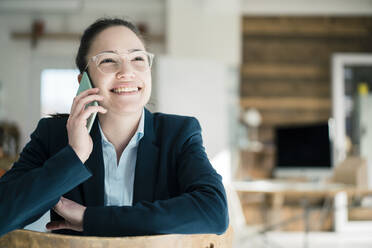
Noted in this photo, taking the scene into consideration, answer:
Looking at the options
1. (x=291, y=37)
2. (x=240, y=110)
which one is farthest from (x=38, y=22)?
(x=291, y=37)

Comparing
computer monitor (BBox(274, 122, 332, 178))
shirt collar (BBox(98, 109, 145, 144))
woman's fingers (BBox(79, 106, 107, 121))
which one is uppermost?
woman's fingers (BBox(79, 106, 107, 121))

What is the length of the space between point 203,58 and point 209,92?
54 centimetres

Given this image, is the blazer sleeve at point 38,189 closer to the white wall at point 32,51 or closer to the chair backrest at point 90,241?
the chair backrest at point 90,241

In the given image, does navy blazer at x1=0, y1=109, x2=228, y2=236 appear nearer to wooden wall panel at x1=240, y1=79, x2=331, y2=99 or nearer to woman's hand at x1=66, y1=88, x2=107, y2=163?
woman's hand at x1=66, y1=88, x2=107, y2=163

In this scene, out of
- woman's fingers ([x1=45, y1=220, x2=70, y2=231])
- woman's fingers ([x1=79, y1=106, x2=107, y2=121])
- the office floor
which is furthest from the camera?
the office floor

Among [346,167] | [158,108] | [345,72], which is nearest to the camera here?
[346,167]

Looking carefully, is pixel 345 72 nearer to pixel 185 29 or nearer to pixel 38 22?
pixel 185 29

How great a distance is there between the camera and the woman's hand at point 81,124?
3.31 feet

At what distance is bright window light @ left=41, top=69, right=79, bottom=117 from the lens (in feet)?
20.7

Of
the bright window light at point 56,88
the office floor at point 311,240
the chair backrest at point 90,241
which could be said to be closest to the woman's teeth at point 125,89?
the chair backrest at point 90,241

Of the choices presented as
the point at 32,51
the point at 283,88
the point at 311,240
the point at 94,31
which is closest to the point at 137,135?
the point at 94,31

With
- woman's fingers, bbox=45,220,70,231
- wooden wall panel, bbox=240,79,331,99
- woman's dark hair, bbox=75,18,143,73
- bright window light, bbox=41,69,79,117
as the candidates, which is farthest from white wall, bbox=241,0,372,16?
woman's fingers, bbox=45,220,70,231

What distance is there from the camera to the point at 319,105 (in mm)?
6262

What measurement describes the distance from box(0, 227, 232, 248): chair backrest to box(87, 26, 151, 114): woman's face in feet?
1.71
